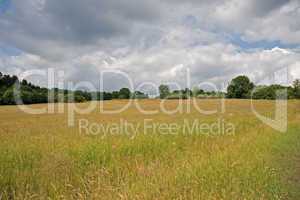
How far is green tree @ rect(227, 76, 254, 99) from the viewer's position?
312 ft

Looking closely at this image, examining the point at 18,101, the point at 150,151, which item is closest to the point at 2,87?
the point at 18,101

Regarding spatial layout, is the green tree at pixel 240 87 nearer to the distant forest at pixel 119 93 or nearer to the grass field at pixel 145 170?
the distant forest at pixel 119 93

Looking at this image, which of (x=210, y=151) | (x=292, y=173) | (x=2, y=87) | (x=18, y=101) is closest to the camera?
(x=292, y=173)

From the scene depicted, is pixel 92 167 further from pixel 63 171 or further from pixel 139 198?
pixel 139 198

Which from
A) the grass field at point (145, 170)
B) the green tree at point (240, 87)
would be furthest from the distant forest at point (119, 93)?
the grass field at point (145, 170)

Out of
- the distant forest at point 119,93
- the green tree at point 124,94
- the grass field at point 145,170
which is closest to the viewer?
the grass field at point 145,170

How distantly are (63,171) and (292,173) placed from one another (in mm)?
4948

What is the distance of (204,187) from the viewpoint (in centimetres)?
525

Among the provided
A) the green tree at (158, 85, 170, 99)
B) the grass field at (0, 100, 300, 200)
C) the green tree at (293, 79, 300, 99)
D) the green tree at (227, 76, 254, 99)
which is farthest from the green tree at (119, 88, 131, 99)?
A: the grass field at (0, 100, 300, 200)

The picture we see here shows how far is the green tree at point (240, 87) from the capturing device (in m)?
95.0

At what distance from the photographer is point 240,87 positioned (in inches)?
3755

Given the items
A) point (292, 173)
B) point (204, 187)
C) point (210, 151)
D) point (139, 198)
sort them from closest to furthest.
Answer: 1. point (139, 198)
2. point (204, 187)
3. point (292, 173)
4. point (210, 151)

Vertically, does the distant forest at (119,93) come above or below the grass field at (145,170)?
above

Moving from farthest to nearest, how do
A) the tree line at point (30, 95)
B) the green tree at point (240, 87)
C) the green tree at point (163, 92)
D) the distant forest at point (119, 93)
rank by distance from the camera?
the green tree at point (240, 87) → the green tree at point (163, 92) → the distant forest at point (119, 93) → the tree line at point (30, 95)
